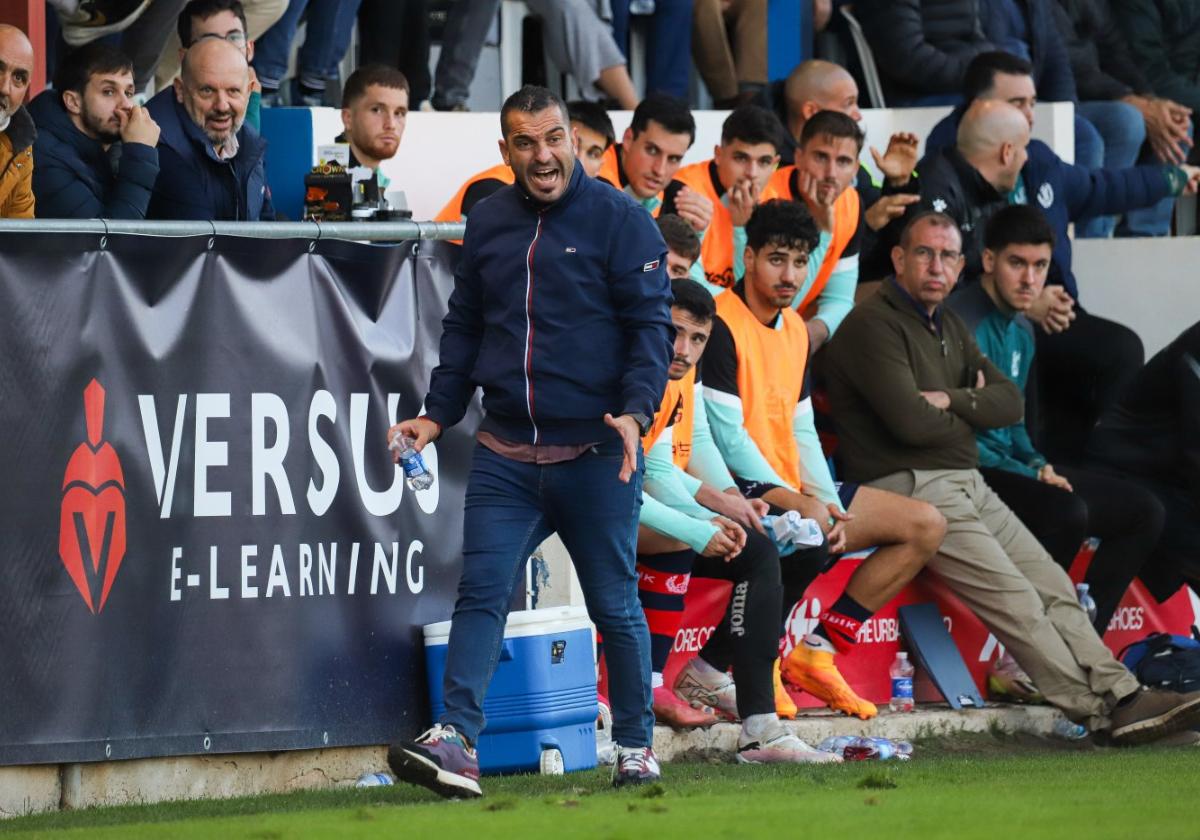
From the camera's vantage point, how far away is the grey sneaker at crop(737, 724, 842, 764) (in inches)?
334

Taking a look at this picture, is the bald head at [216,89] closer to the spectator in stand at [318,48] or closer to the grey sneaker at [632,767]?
the spectator in stand at [318,48]

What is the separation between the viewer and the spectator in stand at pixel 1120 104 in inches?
563

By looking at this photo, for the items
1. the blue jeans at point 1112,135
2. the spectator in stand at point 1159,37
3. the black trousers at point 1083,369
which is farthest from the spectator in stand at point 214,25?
the spectator in stand at point 1159,37


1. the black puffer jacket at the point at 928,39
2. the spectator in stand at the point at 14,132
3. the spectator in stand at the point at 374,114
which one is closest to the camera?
the spectator in stand at the point at 14,132

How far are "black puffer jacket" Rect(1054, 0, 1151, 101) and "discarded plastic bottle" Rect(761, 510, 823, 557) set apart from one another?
671 centimetres

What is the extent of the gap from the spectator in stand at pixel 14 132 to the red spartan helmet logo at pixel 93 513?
Result: 1.17 m

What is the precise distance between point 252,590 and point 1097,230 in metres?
8.20

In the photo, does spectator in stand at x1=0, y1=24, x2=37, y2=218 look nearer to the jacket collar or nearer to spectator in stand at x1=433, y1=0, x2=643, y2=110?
the jacket collar

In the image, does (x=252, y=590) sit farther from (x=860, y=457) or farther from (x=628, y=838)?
(x=860, y=457)

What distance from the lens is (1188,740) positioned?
9.71 meters

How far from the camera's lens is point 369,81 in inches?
397

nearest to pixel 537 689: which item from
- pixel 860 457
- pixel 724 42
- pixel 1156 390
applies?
pixel 860 457

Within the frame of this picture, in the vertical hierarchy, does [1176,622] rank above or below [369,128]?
below

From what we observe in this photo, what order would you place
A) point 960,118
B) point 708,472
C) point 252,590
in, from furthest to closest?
point 960,118
point 708,472
point 252,590
